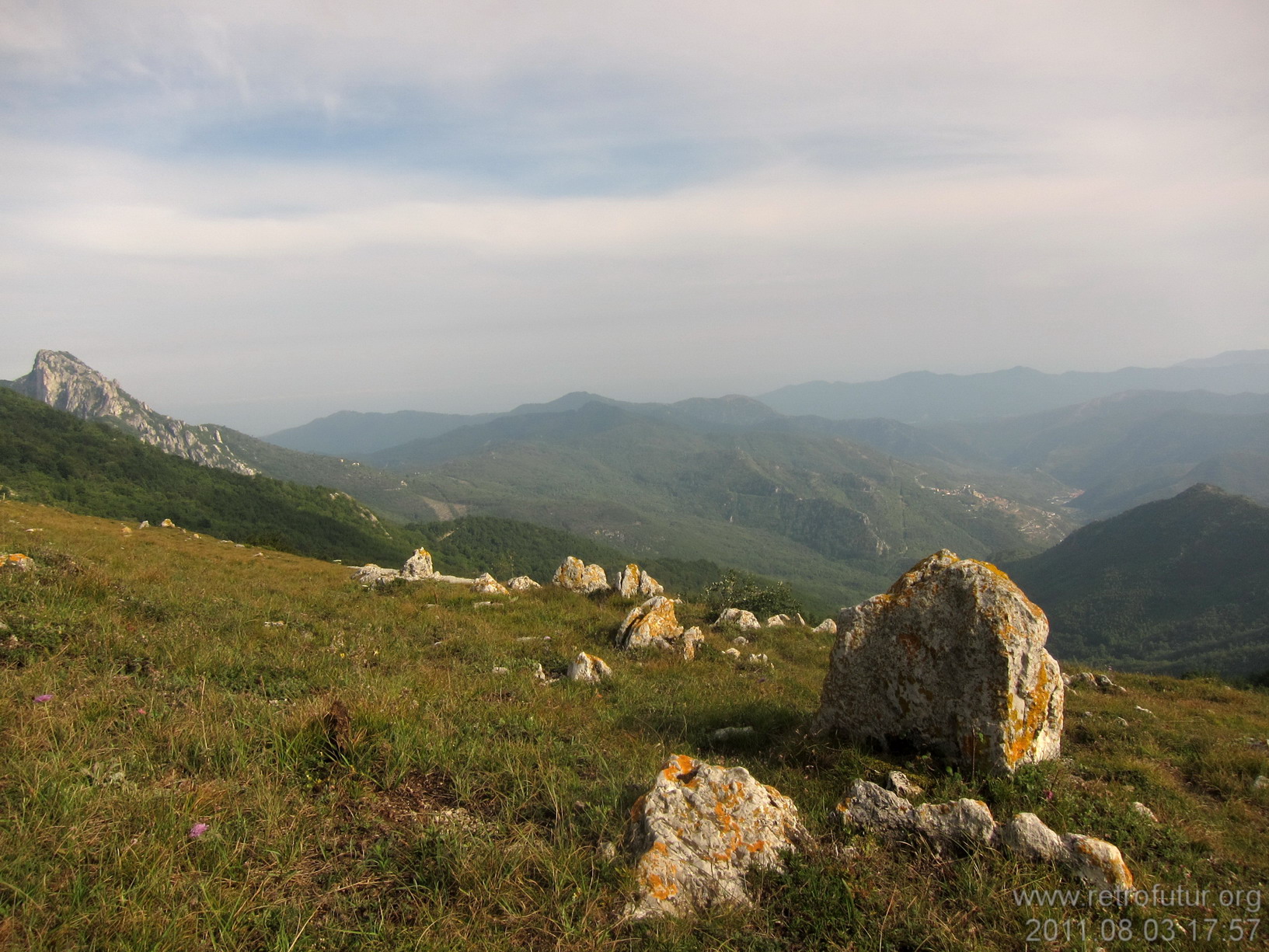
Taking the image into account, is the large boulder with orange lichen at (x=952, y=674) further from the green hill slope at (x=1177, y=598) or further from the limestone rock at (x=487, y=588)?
the green hill slope at (x=1177, y=598)

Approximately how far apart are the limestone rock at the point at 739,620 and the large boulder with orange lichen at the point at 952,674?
1132cm

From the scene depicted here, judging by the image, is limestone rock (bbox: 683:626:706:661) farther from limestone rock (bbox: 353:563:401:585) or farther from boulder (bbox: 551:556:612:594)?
limestone rock (bbox: 353:563:401:585)

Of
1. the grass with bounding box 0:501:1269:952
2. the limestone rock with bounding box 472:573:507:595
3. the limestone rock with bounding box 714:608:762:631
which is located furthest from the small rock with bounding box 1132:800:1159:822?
the limestone rock with bounding box 472:573:507:595

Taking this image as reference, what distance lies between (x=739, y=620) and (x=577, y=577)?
8.40 meters

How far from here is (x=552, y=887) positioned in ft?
12.9

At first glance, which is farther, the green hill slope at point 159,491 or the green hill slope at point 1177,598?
the green hill slope at point 1177,598

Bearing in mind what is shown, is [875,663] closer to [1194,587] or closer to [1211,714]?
[1211,714]

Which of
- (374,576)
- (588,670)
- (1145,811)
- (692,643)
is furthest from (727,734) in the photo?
(374,576)

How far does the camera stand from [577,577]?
84.2ft

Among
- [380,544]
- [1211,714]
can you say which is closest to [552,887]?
[1211,714]

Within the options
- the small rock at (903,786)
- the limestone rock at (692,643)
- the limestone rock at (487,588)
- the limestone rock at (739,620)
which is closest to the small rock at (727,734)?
the small rock at (903,786)

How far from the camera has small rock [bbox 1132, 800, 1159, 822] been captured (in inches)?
240

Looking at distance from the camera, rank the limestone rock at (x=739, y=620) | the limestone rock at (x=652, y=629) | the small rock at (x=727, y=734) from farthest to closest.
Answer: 1. the limestone rock at (x=739, y=620)
2. the limestone rock at (x=652, y=629)
3. the small rock at (x=727, y=734)

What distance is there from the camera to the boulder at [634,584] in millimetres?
22188
